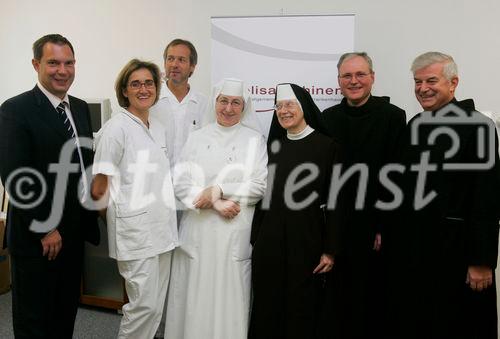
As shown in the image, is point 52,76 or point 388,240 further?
point 388,240

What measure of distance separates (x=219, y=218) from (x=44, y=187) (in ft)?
2.92

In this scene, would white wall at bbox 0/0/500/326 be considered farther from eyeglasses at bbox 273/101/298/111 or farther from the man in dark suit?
the man in dark suit

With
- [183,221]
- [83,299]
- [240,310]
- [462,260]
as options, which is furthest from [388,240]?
[83,299]

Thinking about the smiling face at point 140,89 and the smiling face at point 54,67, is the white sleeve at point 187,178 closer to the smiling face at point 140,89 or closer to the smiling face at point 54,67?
the smiling face at point 140,89

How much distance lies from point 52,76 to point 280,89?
1.16 metres

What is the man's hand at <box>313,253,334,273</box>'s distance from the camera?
219cm

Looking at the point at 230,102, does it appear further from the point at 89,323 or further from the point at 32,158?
the point at 89,323

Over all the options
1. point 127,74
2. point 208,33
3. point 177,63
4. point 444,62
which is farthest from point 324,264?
point 208,33

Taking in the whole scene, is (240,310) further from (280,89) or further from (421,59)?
(421,59)

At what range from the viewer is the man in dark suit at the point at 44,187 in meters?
2.04

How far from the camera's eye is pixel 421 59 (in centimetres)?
218

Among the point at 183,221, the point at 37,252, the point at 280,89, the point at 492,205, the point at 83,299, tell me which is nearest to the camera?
the point at 492,205

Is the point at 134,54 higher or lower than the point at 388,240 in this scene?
higher

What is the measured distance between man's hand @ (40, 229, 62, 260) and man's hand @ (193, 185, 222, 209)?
0.70 m
